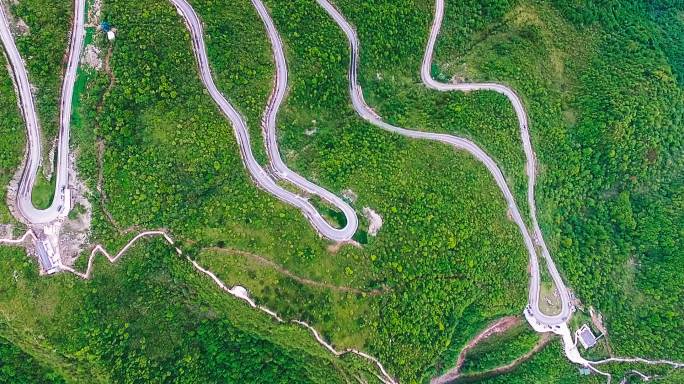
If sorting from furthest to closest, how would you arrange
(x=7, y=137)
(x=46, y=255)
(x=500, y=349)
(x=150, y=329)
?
(x=500, y=349) → (x=150, y=329) → (x=46, y=255) → (x=7, y=137)

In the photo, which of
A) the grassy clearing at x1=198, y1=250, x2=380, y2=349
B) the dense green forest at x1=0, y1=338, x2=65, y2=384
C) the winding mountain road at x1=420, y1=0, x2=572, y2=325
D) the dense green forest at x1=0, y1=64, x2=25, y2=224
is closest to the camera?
the dense green forest at x1=0, y1=64, x2=25, y2=224

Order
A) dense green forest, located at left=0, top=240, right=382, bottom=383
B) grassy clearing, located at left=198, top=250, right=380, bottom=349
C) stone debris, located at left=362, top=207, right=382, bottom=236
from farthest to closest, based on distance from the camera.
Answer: stone debris, located at left=362, top=207, right=382, bottom=236 → grassy clearing, located at left=198, top=250, right=380, bottom=349 → dense green forest, located at left=0, top=240, right=382, bottom=383

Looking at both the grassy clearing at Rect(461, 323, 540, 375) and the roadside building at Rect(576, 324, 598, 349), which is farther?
the roadside building at Rect(576, 324, 598, 349)

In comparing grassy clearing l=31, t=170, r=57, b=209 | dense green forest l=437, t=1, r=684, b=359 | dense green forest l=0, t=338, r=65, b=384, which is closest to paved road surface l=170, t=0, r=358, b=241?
grassy clearing l=31, t=170, r=57, b=209

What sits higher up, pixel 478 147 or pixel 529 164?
pixel 478 147

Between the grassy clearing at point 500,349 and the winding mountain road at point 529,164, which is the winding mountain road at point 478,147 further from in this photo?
the grassy clearing at point 500,349

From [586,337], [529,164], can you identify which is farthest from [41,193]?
[586,337]

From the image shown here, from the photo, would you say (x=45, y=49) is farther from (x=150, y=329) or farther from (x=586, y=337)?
(x=586, y=337)

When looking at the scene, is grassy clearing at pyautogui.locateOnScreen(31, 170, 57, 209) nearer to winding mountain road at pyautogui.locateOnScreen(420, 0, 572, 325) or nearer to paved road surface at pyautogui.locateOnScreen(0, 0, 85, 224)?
paved road surface at pyautogui.locateOnScreen(0, 0, 85, 224)

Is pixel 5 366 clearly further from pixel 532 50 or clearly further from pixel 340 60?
pixel 532 50
